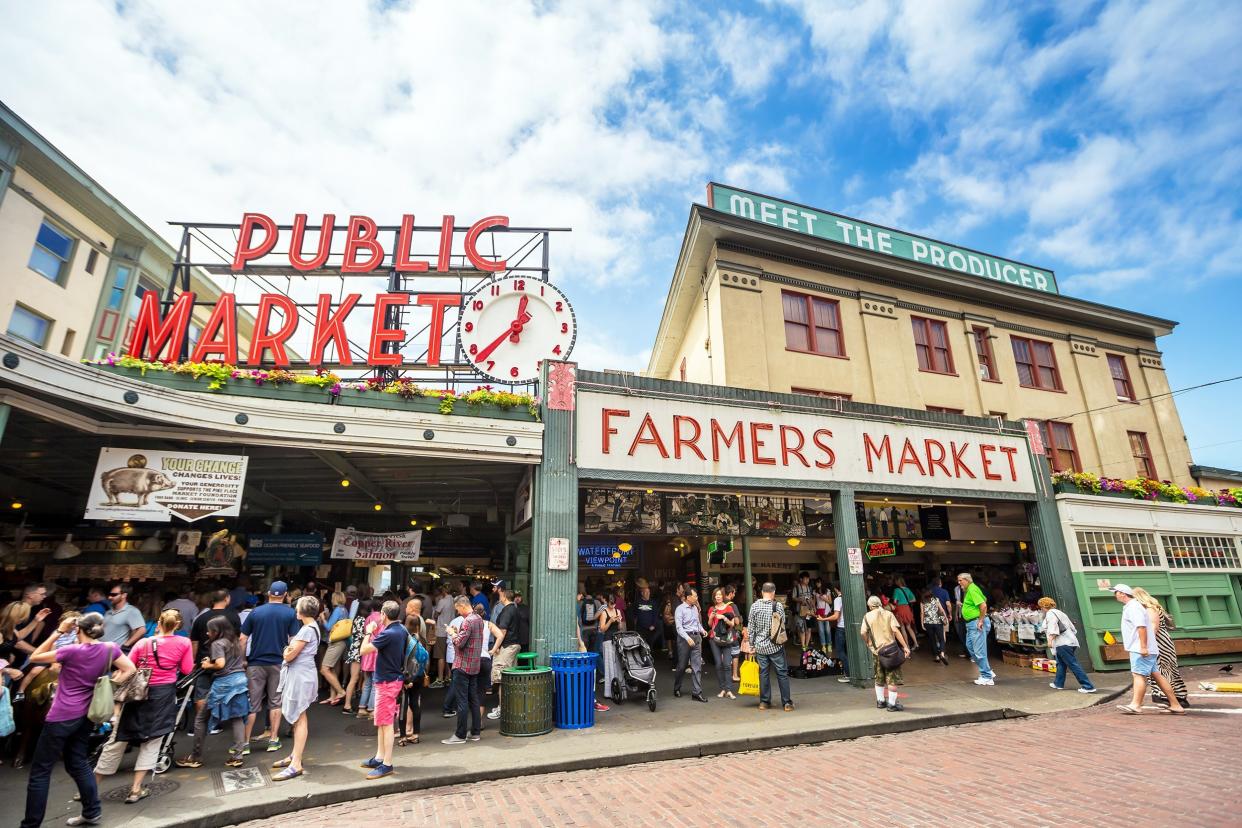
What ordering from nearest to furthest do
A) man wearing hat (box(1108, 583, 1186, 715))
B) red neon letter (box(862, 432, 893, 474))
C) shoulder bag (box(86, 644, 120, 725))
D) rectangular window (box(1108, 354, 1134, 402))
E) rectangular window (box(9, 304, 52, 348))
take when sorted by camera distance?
shoulder bag (box(86, 644, 120, 725))
man wearing hat (box(1108, 583, 1186, 715))
red neon letter (box(862, 432, 893, 474))
rectangular window (box(9, 304, 52, 348))
rectangular window (box(1108, 354, 1134, 402))

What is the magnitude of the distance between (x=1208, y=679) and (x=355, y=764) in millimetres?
17289

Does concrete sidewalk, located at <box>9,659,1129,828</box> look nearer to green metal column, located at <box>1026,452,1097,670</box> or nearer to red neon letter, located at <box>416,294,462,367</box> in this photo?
green metal column, located at <box>1026,452,1097,670</box>

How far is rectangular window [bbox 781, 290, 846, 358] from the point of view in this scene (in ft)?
58.2

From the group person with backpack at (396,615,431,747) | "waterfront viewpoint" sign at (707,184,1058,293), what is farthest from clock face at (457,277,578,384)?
person with backpack at (396,615,431,747)

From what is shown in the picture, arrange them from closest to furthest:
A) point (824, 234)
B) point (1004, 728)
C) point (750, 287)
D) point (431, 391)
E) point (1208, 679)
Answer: point (1004, 728), point (431, 391), point (1208, 679), point (750, 287), point (824, 234)

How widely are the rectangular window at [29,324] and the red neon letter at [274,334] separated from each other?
887 centimetres

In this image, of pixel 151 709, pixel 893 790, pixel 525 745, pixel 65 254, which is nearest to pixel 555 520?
pixel 525 745

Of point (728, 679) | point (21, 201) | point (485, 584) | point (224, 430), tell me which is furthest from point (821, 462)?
point (21, 201)

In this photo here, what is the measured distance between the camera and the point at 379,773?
6.89 meters

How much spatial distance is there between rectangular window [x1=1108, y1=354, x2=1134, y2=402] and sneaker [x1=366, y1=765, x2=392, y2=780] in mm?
26347

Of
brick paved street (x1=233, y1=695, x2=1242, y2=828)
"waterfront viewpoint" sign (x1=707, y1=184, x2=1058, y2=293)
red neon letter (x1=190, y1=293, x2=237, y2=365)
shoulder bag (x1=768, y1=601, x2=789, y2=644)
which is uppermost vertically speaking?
"waterfront viewpoint" sign (x1=707, y1=184, x2=1058, y2=293)

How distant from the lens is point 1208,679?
13.2 meters

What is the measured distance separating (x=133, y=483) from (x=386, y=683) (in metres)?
6.00

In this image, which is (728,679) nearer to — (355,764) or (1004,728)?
(1004,728)
